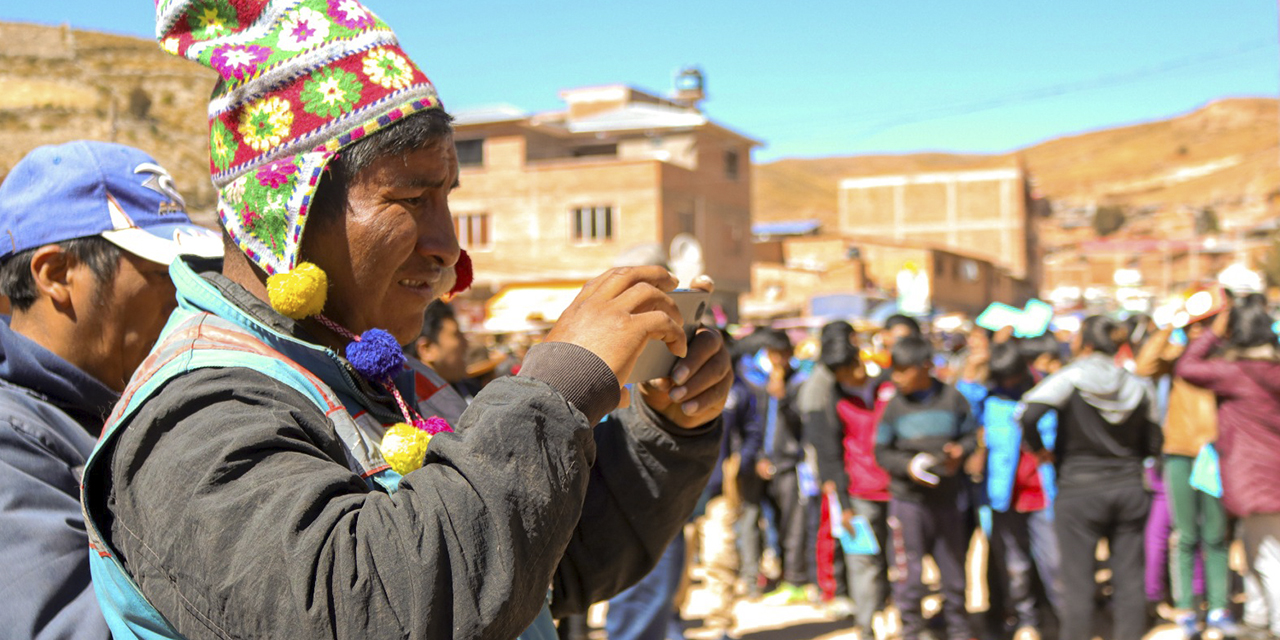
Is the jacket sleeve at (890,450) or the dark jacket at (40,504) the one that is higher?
the dark jacket at (40,504)

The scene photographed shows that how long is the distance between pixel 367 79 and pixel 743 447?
6781 mm

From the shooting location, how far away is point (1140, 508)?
6398 mm

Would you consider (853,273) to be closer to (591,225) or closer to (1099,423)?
(591,225)

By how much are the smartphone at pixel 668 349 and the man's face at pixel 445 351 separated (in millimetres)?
4015

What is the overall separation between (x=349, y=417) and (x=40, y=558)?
0.52m

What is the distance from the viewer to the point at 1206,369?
628 centimetres

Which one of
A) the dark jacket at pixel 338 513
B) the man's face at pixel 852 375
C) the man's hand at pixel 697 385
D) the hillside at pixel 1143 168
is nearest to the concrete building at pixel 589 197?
the man's face at pixel 852 375

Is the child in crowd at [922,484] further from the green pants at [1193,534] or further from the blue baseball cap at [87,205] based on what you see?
the blue baseball cap at [87,205]

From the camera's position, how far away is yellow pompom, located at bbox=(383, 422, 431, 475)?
1410mm

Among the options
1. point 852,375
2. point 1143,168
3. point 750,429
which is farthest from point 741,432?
point 1143,168

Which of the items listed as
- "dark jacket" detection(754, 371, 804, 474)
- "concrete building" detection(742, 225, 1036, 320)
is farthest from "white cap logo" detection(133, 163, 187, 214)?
"concrete building" detection(742, 225, 1036, 320)

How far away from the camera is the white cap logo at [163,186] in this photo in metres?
2.20

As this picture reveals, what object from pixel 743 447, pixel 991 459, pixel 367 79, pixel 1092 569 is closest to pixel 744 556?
pixel 743 447

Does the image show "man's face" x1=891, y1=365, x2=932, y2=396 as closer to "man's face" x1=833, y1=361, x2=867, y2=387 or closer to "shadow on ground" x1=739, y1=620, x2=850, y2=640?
"man's face" x1=833, y1=361, x2=867, y2=387
